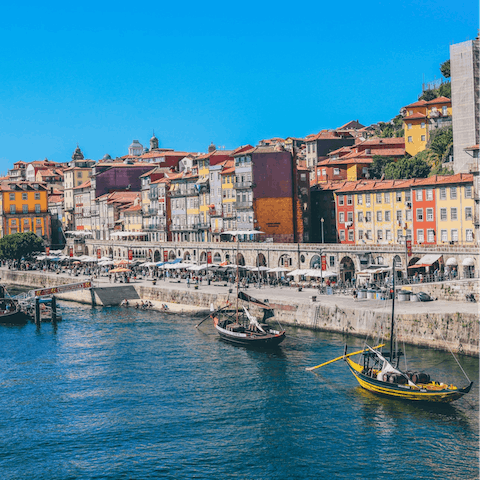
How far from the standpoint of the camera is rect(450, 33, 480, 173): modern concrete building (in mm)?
98562

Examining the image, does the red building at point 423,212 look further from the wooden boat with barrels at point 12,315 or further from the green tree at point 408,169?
the wooden boat with barrels at point 12,315

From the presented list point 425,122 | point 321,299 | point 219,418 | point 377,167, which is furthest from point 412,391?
point 425,122

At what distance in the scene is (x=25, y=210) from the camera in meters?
155

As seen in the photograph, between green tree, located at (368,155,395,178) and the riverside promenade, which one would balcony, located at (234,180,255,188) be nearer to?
the riverside promenade

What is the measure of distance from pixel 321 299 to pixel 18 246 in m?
77.7

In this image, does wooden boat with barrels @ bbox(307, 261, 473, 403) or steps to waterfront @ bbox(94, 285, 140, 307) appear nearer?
wooden boat with barrels @ bbox(307, 261, 473, 403)

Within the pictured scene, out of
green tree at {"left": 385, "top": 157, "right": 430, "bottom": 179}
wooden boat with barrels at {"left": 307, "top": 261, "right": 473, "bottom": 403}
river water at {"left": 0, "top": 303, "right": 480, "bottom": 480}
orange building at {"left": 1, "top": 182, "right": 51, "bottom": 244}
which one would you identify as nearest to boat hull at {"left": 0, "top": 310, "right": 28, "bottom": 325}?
river water at {"left": 0, "top": 303, "right": 480, "bottom": 480}

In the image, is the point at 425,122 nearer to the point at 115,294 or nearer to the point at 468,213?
the point at 468,213

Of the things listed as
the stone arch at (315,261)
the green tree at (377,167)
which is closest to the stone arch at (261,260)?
the stone arch at (315,261)

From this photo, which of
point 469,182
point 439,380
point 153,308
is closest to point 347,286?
point 469,182

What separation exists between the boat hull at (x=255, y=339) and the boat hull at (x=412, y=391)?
12.0 m

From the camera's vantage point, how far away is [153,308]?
274 ft

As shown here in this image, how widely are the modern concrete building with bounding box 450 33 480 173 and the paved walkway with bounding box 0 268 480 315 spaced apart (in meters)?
35.6

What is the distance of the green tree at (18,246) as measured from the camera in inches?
5148
